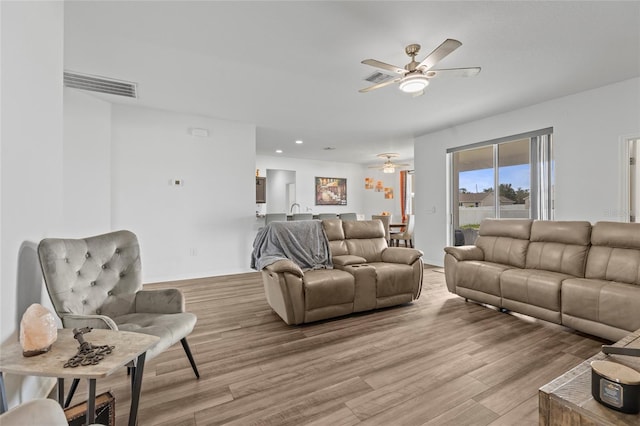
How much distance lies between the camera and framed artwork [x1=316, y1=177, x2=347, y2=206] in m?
9.12

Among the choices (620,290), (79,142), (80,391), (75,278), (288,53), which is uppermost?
(288,53)

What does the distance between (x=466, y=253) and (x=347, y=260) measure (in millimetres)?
1639

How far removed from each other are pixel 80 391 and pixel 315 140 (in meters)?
5.73

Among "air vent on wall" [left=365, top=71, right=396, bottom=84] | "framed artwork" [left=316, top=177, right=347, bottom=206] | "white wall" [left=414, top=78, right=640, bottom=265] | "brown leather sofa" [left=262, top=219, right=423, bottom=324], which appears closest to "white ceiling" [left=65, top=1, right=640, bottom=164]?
"air vent on wall" [left=365, top=71, right=396, bottom=84]

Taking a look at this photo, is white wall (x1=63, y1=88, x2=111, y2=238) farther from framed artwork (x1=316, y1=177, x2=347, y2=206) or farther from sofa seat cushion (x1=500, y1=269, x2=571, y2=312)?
framed artwork (x1=316, y1=177, x2=347, y2=206)

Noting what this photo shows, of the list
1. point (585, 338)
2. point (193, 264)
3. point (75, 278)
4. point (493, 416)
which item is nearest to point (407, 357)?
point (493, 416)

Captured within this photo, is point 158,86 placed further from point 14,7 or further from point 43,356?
point 43,356

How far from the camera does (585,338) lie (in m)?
2.56

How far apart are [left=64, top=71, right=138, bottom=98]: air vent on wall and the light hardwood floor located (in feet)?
10.0

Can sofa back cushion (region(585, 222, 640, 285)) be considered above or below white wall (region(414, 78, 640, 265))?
below

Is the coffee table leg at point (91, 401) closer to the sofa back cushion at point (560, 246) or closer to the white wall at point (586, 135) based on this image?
the sofa back cushion at point (560, 246)

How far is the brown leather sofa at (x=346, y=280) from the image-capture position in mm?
2844

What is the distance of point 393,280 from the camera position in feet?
11.0

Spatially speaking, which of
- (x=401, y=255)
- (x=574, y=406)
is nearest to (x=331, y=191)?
(x=401, y=255)
